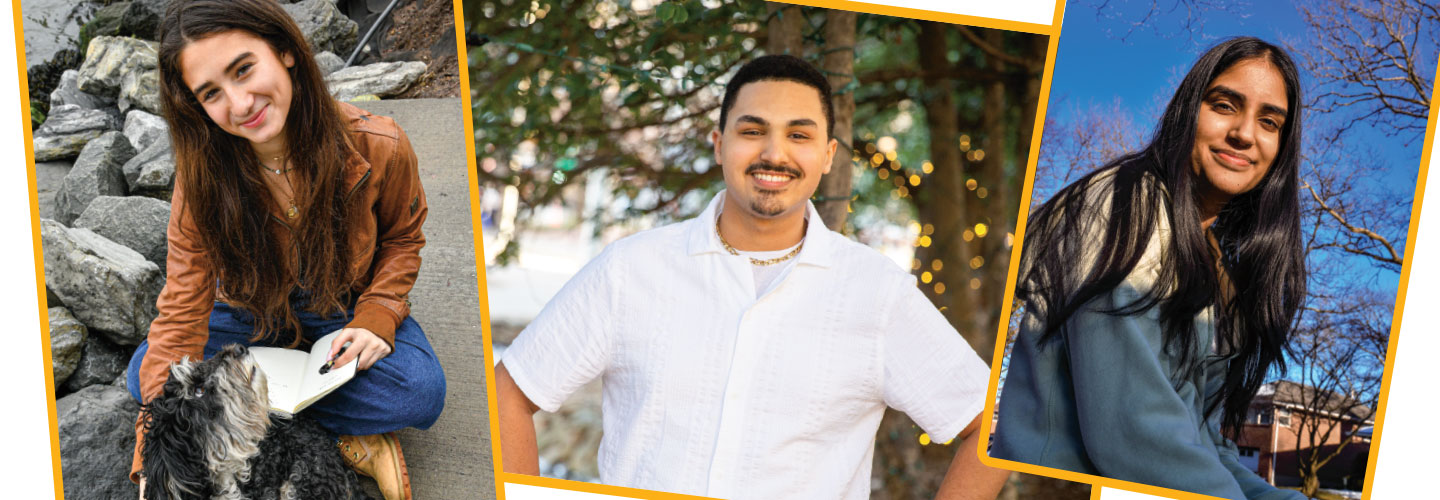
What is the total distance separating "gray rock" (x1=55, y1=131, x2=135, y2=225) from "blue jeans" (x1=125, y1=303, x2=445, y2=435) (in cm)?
84

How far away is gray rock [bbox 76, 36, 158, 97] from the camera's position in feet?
10.5

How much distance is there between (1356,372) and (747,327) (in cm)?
158

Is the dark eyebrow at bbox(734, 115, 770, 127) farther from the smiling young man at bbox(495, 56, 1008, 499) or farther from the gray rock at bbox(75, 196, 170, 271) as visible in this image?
the gray rock at bbox(75, 196, 170, 271)

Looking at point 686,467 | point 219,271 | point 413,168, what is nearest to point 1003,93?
point 686,467

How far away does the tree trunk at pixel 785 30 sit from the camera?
8.46 ft

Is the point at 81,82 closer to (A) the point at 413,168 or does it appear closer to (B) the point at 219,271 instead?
(B) the point at 219,271

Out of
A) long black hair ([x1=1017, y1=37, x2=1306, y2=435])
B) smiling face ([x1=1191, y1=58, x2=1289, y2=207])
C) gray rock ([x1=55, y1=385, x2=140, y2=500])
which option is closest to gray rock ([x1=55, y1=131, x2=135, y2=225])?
gray rock ([x1=55, y1=385, x2=140, y2=500])

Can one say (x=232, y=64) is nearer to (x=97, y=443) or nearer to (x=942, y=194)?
(x=97, y=443)

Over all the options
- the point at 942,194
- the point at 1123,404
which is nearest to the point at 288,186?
the point at 942,194

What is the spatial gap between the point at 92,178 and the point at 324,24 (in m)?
0.96

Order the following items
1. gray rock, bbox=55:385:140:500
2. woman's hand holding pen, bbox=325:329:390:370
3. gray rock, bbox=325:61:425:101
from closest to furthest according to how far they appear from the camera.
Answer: woman's hand holding pen, bbox=325:329:390:370 < gray rock, bbox=55:385:140:500 < gray rock, bbox=325:61:425:101

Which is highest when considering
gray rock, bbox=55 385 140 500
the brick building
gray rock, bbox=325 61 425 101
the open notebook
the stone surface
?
the stone surface

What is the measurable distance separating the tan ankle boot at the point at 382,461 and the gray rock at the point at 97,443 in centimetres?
68

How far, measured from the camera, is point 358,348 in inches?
96.3
